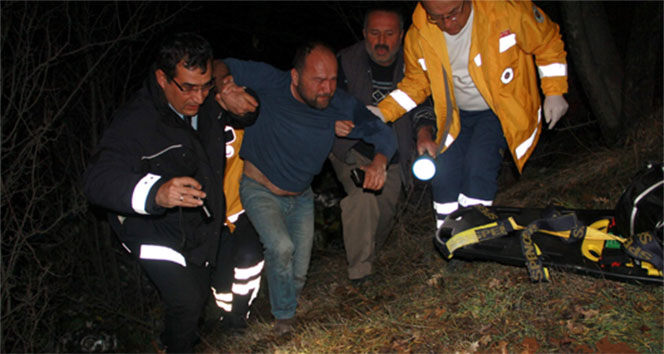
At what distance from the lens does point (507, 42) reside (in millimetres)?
3654

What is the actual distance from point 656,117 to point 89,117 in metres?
6.12

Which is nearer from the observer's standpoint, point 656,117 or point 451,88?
point 451,88

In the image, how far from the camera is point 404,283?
449 centimetres

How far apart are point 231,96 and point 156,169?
29.0 inches

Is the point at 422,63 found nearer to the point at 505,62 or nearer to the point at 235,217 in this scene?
the point at 505,62

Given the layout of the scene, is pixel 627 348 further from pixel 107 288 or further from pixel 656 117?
pixel 107 288

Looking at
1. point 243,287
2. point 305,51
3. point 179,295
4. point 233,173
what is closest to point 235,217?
point 233,173

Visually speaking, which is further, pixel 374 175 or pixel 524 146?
pixel 374 175

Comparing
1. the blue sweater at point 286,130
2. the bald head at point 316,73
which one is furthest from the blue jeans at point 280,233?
the bald head at point 316,73

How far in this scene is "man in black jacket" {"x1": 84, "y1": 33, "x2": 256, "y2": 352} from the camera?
3.27 meters

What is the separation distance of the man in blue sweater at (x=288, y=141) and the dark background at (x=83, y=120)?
1.97 m

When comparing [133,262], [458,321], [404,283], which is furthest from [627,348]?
[133,262]

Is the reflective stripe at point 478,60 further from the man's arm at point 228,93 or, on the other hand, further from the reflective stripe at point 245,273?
the reflective stripe at point 245,273

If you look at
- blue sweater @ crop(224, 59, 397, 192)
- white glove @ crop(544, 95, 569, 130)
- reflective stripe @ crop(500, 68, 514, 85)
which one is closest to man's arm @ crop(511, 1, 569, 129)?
white glove @ crop(544, 95, 569, 130)
